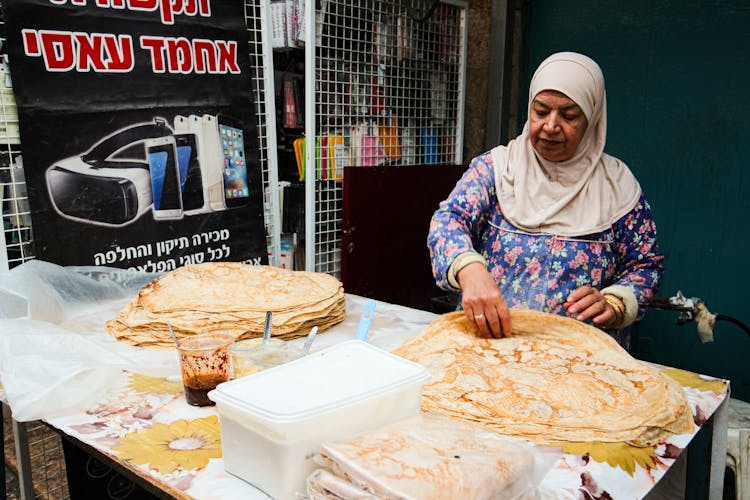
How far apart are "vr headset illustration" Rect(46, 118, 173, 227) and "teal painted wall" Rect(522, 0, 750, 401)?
2.33m

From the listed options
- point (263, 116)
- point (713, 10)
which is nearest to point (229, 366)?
point (263, 116)

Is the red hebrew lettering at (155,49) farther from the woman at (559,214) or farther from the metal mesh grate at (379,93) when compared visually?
the woman at (559,214)

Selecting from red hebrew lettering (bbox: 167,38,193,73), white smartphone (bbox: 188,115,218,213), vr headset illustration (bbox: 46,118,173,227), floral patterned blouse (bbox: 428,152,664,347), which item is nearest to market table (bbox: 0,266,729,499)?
floral patterned blouse (bbox: 428,152,664,347)

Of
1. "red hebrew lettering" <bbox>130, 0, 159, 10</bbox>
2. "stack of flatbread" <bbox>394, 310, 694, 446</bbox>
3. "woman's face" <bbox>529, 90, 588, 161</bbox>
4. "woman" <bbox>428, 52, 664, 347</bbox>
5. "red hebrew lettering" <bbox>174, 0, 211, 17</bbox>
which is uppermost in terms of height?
"red hebrew lettering" <bbox>174, 0, 211, 17</bbox>

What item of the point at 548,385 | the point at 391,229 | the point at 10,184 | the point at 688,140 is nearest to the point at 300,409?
the point at 548,385

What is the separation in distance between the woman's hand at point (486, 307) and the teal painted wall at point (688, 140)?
1.96m

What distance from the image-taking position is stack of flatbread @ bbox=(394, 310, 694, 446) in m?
1.14

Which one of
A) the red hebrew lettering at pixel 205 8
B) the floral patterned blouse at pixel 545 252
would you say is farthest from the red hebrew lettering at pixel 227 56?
the floral patterned blouse at pixel 545 252

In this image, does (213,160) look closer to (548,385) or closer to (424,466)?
(548,385)

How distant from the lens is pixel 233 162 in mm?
2562

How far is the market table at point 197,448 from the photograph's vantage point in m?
0.98

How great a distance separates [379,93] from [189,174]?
1224 mm

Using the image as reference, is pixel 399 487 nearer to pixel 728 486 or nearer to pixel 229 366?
pixel 229 366

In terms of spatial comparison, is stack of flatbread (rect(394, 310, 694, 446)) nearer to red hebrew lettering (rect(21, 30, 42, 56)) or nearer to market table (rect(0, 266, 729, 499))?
market table (rect(0, 266, 729, 499))
